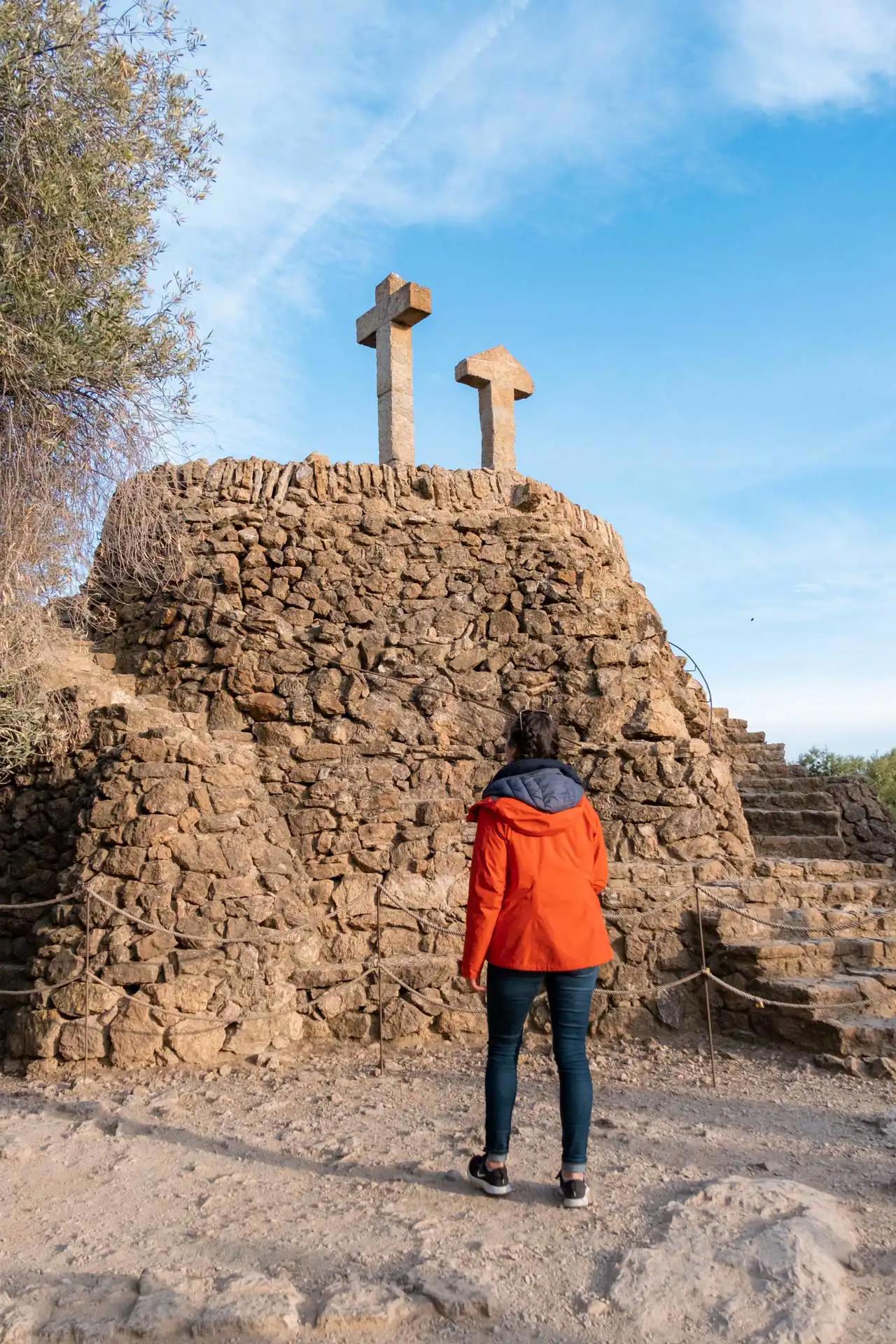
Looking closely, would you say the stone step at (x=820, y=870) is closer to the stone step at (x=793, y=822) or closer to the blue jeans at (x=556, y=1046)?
the stone step at (x=793, y=822)

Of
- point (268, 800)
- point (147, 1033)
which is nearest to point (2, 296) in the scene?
point (268, 800)

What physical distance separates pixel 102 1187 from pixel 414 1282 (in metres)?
1.69

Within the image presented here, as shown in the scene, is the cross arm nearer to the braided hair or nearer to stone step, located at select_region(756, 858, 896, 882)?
stone step, located at select_region(756, 858, 896, 882)

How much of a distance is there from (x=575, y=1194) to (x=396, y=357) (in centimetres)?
853

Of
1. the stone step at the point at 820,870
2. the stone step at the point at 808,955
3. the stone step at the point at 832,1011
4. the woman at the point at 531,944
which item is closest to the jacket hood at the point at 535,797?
the woman at the point at 531,944

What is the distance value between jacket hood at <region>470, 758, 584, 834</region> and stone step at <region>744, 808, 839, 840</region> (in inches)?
264

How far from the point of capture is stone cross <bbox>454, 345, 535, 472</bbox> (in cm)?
1058

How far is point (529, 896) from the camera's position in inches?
150

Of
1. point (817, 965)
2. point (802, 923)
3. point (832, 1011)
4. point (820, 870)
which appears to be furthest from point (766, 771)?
point (832, 1011)

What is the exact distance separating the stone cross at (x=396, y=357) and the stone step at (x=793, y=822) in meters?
5.14

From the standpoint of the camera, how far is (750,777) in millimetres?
11375

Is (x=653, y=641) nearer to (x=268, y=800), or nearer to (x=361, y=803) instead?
(x=361, y=803)

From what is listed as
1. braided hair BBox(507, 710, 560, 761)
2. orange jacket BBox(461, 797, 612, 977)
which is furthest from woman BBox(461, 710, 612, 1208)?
braided hair BBox(507, 710, 560, 761)

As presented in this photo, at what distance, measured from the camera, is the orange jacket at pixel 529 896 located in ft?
12.3
